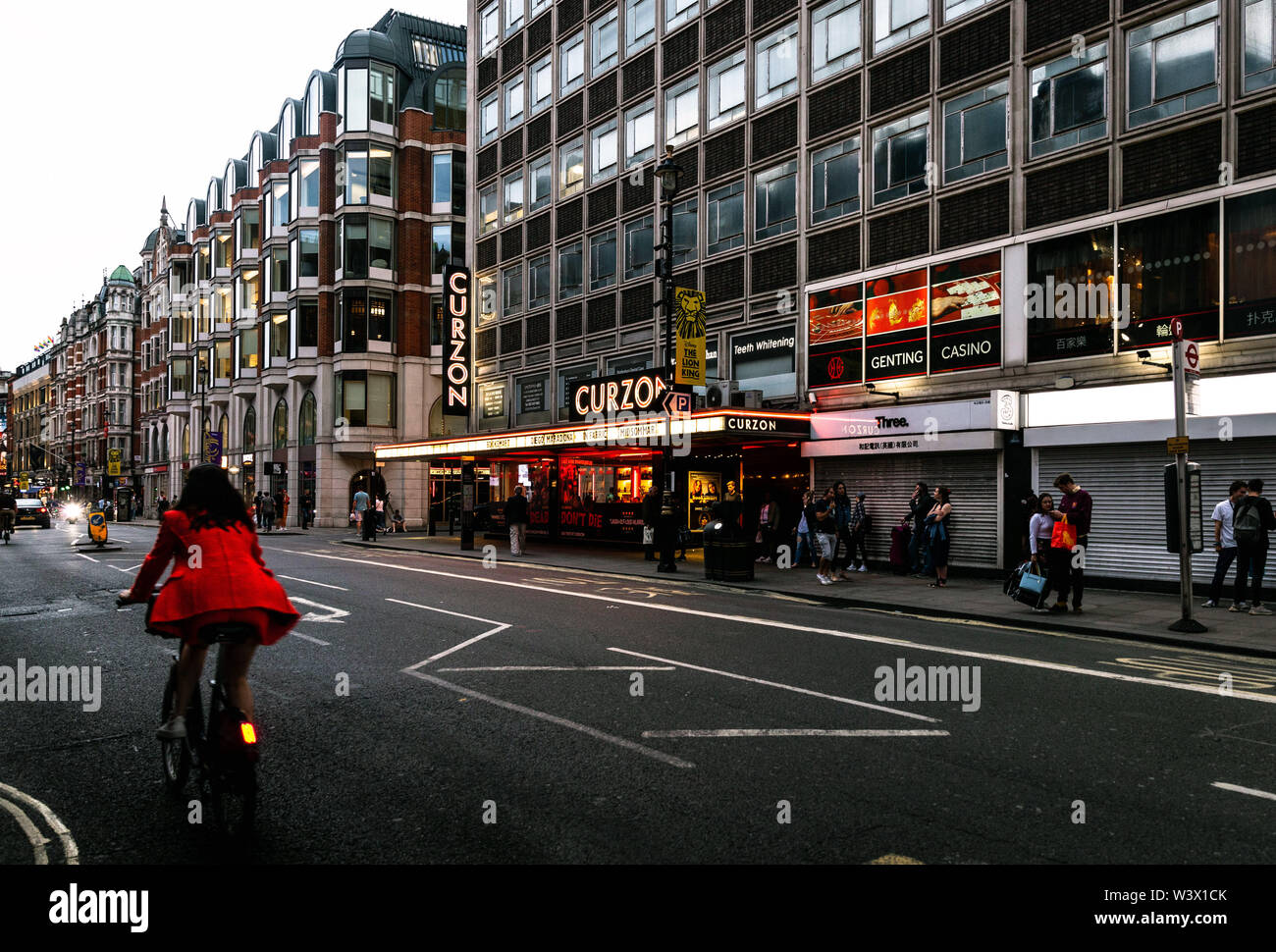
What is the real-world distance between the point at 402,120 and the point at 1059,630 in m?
41.8

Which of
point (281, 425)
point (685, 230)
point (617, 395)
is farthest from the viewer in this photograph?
point (281, 425)

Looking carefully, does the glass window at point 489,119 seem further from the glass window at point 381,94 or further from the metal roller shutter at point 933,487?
the metal roller shutter at point 933,487

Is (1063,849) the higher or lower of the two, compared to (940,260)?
lower

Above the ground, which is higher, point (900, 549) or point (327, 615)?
point (900, 549)

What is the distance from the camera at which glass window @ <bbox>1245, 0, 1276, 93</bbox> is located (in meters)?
13.7

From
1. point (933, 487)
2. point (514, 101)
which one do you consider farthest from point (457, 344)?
point (933, 487)

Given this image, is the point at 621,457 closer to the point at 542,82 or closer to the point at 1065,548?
the point at 542,82

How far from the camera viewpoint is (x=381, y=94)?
43469 mm

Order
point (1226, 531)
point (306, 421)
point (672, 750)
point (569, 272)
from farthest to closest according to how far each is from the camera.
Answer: point (306, 421) → point (569, 272) → point (1226, 531) → point (672, 750)

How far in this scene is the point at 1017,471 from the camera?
16.6 meters

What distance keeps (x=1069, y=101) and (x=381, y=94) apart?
3633 centimetres

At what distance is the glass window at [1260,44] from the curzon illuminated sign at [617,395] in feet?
37.7

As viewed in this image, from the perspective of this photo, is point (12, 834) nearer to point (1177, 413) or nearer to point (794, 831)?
point (794, 831)

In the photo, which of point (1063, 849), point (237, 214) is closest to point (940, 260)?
point (1063, 849)
